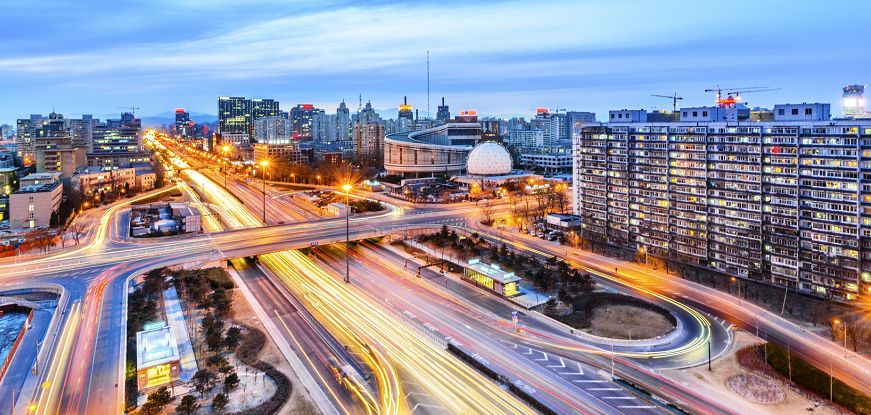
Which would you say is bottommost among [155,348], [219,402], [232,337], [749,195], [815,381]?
[815,381]

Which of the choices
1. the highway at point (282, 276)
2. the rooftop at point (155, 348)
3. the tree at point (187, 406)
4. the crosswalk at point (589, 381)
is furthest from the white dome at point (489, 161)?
the tree at point (187, 406)

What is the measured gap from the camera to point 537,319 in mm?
42438

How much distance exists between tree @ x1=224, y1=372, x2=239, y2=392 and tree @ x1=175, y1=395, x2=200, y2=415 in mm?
1792

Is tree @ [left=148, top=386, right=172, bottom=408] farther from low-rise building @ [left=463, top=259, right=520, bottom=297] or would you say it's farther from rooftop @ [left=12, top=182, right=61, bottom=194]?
rooftop @ [left=12, top=182, right=61, bottom=194]

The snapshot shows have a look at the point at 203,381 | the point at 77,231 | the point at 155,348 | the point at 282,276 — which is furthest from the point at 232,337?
the point at 77,231

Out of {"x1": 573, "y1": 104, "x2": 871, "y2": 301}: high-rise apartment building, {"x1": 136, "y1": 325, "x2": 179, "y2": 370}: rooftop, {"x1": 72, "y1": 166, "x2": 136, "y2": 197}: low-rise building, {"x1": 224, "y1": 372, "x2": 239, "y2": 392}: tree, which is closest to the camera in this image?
{"x1": 224, "y1": 372, "x2": 239, "y2": 392}: tree

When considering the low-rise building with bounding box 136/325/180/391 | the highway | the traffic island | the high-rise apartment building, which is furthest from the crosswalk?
the high-rise apartment building

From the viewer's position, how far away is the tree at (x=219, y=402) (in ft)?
95.2

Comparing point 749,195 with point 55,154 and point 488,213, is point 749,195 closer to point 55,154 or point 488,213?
point 488,213

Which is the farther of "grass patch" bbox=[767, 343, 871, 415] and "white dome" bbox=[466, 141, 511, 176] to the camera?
"white dome" bbox=[466, 141, 511, 176]

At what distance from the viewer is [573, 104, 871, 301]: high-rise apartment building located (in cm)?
4422

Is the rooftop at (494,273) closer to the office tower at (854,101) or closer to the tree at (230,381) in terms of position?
the tree at (230,381)

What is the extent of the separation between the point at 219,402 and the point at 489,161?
100 metres

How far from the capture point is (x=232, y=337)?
37562 mm
